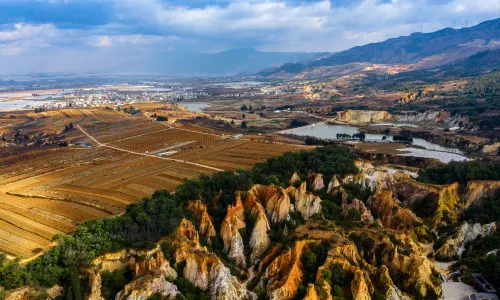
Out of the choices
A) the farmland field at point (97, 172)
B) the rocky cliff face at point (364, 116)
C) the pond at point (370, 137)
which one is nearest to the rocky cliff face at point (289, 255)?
the farmland field at point (97, 172)

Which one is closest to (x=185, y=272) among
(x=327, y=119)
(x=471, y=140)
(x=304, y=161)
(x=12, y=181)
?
(x=304, y=161)

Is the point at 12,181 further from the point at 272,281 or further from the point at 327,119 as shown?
the point at 327,119

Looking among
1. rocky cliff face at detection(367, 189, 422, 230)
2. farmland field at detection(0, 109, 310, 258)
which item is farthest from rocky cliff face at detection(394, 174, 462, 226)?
farmland field at detection(0, 109, 310, 258)

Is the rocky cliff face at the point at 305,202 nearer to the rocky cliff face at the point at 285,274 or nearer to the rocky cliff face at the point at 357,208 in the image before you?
the rocky cliff face at the point at 357,208

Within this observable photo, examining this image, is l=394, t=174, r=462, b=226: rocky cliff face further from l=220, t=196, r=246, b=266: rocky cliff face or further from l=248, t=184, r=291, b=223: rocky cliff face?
l=220, t=196, r=246, b=266: rocky cliff face

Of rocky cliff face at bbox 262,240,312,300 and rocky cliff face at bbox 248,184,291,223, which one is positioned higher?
rocky cliff face at bbox 248,184,291,223

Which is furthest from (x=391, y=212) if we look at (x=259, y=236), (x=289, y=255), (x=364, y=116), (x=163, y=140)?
(x=364, y=116)
